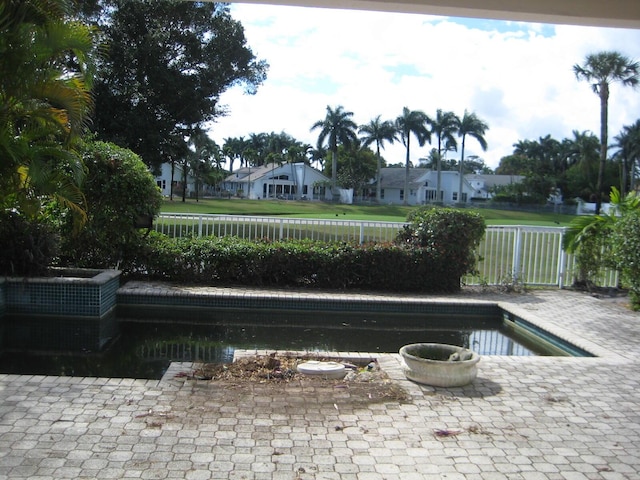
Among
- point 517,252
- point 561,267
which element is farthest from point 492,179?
point 517,252

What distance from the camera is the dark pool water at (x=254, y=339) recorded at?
5836 mm

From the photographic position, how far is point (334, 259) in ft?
31.8

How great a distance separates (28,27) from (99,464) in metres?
4.89

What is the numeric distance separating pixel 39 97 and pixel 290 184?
68.3 m

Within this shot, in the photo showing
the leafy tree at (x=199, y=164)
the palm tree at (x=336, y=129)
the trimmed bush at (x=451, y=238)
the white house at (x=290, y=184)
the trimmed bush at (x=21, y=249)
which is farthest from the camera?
the white house at (x=290, y=184)

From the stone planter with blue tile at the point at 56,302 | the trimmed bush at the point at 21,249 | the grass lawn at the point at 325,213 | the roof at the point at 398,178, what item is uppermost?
the roof at the point at 398,178

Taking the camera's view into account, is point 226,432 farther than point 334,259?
No

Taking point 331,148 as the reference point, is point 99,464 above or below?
below

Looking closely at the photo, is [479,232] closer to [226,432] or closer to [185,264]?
[185,264]

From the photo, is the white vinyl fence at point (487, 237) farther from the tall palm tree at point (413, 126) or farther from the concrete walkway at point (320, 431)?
the tall palm tree at point (413, 126)

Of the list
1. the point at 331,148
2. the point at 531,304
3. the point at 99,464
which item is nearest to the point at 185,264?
the point at 531,304

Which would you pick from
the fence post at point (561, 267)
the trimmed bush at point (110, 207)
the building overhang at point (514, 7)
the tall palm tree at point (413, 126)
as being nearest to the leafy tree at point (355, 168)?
the tall palm tree at point (413, 126)

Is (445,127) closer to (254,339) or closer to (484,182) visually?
(484,182)

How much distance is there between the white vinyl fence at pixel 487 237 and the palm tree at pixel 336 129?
54764 mm
